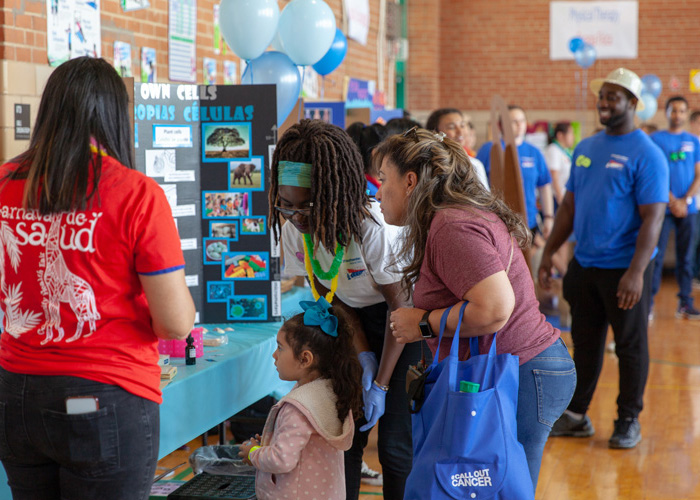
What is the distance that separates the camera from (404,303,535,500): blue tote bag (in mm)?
1728

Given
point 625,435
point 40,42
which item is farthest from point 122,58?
point 625,435

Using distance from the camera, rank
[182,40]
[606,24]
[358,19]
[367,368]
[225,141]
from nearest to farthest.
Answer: [367,368] < [225,141] < [182,40] < [358,19] < [606,24]

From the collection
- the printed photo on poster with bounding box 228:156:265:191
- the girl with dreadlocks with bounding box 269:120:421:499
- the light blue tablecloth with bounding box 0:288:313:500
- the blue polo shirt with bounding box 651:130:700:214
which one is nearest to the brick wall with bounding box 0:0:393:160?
the printed photo on poster with bounding box 228:156:265:191

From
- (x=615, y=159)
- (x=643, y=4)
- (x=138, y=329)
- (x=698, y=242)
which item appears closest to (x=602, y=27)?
(x=643, y=4)

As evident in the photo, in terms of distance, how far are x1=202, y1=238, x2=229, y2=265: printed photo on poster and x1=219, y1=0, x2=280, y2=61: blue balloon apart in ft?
3.90

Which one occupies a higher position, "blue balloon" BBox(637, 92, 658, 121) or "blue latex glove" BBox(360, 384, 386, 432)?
"blue balloon" BBox(637, 92, 658, 121)

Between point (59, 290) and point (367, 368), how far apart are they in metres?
1.06

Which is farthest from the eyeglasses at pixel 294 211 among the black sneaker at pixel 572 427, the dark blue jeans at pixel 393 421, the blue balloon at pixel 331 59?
the blue balloon at pixel 331 59

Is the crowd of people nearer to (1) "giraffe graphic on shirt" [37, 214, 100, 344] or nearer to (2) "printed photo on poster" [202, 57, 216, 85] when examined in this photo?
(1) "giraffe graphic on shirt" [37, 214, 100, 344]

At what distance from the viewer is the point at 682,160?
699 cm

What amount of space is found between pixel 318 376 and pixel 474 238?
0.79 metres

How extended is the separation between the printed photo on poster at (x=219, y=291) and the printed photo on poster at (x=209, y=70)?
2254 mm

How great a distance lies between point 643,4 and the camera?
423 inches

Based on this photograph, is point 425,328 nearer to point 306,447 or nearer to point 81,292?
point 306,447
